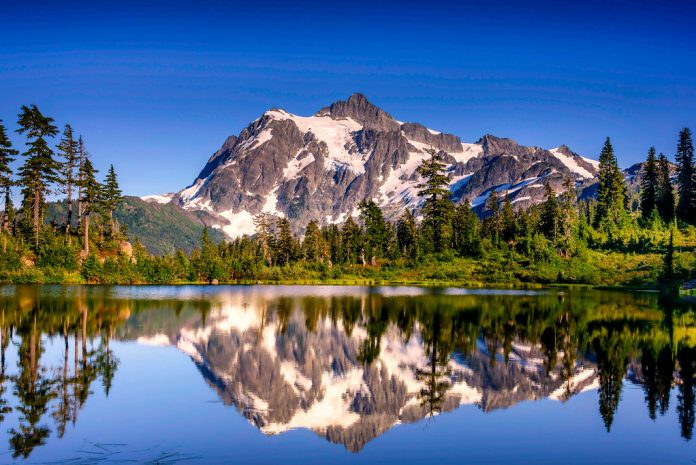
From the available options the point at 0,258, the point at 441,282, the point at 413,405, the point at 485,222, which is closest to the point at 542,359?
the point at 413,405

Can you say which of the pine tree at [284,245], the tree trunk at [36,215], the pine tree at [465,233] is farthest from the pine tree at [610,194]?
the tree trunk at [36,215]

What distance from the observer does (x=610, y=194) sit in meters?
116

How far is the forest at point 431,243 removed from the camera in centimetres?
8725

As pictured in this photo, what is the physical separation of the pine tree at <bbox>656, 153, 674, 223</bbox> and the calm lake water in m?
85.7

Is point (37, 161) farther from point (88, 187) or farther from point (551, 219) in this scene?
point (551, 219)

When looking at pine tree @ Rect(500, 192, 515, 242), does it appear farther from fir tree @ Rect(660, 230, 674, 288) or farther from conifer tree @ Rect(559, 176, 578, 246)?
fir tree @ Rect(660, 230, 674, 288)

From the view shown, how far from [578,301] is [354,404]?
44236 millimetres

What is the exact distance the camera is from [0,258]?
80.6 m

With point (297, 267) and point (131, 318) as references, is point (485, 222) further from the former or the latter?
point (131, 318)

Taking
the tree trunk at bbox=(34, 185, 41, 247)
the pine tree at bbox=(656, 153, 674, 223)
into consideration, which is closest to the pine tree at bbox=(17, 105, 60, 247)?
the tree trunk at bbox=(34, 185, 41, 247)

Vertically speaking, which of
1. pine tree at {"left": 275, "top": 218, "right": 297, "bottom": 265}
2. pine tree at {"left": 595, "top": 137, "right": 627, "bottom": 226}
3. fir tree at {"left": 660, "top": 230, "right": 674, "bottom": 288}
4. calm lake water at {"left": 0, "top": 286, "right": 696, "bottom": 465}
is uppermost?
pine tree at {"left": 595, "top": 137, "right": 627, "bottom": 226}

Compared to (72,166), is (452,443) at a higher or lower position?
lower

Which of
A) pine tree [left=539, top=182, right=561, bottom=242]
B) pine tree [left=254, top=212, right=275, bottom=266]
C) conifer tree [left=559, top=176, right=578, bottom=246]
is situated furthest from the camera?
pine tree [left=254, top=212, right=275, bottom=266]

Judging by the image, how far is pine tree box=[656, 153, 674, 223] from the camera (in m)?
113
